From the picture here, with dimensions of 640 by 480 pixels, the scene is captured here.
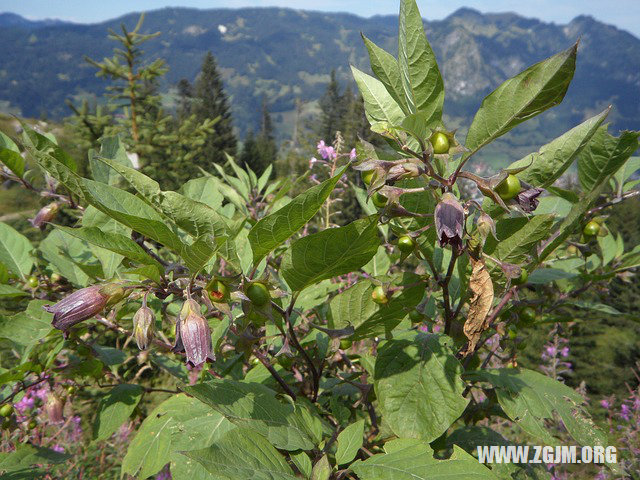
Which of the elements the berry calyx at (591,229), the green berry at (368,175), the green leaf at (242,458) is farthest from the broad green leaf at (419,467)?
the berry calyx at (591,229)

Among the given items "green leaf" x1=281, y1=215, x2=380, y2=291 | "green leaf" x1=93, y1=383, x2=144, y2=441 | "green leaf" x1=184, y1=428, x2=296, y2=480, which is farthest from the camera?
"green leaf" x1=93, y1=383, x2=144, y2=441

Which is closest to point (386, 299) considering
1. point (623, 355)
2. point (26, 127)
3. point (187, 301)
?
point (187, 301)

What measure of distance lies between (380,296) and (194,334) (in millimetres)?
565

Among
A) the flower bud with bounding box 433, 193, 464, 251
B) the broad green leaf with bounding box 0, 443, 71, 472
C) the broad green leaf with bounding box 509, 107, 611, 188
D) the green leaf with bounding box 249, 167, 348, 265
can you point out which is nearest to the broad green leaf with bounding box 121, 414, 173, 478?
the broad green leaf with bounding box 0, 443, 71, 472

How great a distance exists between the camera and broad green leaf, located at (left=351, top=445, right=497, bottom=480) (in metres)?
0.91

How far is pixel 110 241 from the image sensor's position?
86 cm

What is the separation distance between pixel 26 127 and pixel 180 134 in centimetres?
1119

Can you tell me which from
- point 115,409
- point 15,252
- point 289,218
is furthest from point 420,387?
point 15,252

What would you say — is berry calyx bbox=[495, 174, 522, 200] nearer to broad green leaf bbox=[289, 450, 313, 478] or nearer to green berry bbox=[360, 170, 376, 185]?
green berry bbox=[360, 170, 376, 185]

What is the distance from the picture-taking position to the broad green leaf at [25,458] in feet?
5.15

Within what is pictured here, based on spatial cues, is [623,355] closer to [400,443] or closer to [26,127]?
[400,443]

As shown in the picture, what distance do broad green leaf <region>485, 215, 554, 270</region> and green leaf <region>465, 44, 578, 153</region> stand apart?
332mm

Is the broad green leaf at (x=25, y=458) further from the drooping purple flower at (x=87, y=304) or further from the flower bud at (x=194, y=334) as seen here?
the flower bud at (x=194, y=334)

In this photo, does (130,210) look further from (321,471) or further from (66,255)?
(66,255)
